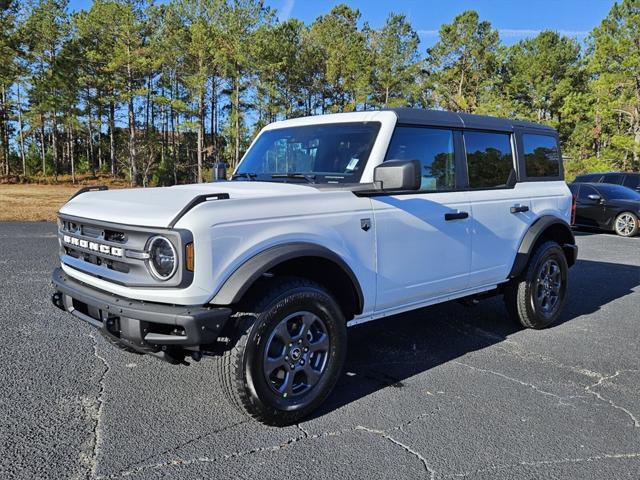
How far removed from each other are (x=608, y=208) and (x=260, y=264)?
1364 cm

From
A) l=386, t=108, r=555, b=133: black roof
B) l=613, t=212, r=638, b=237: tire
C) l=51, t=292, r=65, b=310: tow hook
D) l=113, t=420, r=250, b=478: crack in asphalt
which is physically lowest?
l=113, t=420, r=250, b=478: crack in asphalt

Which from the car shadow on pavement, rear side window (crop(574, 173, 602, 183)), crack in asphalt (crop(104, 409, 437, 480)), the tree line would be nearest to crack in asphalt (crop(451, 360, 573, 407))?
the car shadow on pavement

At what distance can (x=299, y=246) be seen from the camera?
10.2 feet

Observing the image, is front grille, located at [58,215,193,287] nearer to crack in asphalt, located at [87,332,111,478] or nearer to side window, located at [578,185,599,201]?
crack in asphalt, located at [87,332,111,478]

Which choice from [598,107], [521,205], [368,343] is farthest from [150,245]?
[598,107]

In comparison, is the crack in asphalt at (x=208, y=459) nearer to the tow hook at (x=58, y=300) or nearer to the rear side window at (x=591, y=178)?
the tow hook at (x=58, y=300)

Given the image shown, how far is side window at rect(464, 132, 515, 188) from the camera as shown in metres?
4.51

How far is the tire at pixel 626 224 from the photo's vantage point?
13.4 meters

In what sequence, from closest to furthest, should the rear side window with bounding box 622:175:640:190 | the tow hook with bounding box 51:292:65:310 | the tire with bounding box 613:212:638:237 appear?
the tow hook with bounding box 51:292:65:310 → the tire with bounding box 613:212:638:237 → the rear side window with bounding box 622:175:640:190

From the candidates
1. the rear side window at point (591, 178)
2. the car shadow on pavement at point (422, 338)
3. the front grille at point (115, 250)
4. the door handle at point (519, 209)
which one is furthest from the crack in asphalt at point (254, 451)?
the rear side window at point (591, 178)

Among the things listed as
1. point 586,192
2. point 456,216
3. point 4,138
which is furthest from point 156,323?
point 4,138

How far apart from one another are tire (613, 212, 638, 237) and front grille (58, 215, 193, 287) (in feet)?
45.3

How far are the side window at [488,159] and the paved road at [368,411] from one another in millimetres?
1515

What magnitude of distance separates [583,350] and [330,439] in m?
2.84
